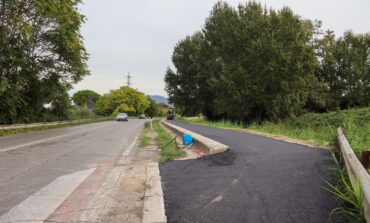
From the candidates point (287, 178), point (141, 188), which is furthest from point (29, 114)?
point (287, 178)

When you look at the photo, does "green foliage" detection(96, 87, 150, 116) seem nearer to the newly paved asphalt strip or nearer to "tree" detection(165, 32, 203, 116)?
"tree" detection(165, 32, 203, 116)

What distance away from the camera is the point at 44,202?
442cm

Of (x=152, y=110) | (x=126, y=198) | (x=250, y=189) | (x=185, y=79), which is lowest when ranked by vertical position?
(x=126, y=198)

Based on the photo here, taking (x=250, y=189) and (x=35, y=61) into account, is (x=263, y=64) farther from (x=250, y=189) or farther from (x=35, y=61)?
(x=250, y=189)

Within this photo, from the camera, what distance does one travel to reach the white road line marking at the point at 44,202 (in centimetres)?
380

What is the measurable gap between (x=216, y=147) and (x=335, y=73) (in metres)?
31.3

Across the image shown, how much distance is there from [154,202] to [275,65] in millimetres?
20757

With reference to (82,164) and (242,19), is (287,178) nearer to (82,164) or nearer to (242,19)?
(82,164)

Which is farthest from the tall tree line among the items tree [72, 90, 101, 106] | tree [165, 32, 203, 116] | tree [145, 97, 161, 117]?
tree [72, 90, 101, 106]

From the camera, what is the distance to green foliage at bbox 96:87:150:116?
9844 centimetres

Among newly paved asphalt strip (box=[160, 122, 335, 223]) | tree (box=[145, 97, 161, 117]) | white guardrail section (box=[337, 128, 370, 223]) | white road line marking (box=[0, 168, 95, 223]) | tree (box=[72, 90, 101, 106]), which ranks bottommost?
white road line marking (box=[0, 168, 95, 223])

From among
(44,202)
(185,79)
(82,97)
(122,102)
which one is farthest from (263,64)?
(82,97)

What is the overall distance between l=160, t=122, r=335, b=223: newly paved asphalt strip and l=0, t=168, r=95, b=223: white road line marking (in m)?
1.59

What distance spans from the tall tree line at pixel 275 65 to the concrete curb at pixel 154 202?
19.0 metres
